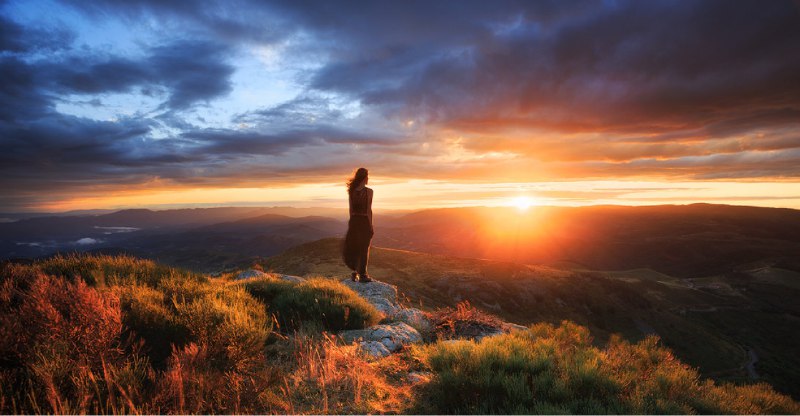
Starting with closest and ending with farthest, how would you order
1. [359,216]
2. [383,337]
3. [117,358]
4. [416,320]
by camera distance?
[117,358]
[383,337]
[416,320]
[359,216]

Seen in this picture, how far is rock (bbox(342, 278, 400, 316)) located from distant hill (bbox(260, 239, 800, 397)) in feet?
46.0

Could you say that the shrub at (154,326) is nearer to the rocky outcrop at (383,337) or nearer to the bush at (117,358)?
the bush at (117,358)

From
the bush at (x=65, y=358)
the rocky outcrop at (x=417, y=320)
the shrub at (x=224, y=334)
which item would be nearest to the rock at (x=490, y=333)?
the rocky outcrop at (x=417, y=320)

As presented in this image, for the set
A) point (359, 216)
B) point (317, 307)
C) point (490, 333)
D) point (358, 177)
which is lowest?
point (490, 333)

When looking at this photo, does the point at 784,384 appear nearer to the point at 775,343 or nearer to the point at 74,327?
the point at 775,343

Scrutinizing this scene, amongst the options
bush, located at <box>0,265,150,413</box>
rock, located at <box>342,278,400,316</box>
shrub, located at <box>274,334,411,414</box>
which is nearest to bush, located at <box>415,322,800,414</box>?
shrub, located at <box>274,334,411,414</box>

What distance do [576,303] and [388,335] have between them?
55998 mm

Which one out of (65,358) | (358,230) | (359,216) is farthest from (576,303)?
(65,358)

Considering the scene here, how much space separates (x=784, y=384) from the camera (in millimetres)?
49875

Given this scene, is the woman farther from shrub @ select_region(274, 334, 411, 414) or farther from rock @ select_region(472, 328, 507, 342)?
shrub @ select_region(274, 334, 411, 414)

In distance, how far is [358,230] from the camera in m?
11.9

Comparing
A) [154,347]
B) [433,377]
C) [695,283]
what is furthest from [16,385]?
[695,283]

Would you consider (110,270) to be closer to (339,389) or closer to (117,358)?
(117,358)

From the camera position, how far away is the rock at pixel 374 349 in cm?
566
